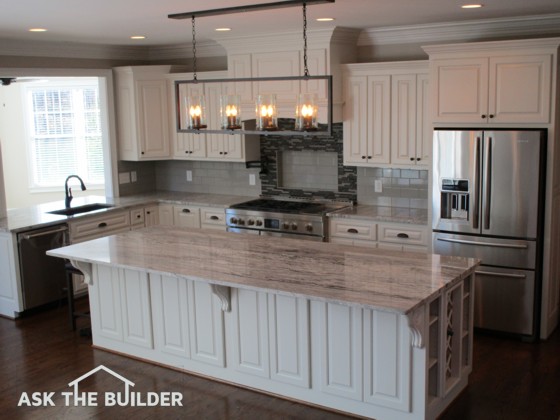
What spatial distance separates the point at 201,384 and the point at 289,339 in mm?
791

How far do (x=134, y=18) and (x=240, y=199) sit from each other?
2753mm

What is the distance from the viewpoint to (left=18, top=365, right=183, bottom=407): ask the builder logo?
443 cm

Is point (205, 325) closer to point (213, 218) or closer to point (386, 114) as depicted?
point (213, 218)

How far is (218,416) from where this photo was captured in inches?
166

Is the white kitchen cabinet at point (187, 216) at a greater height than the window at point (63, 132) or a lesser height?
lesser

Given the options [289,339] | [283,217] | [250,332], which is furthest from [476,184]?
[250,332]

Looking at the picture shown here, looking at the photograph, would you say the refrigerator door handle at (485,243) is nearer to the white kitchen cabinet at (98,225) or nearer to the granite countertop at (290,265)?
the granite countertop at (290,265)

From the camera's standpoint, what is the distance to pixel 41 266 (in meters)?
6.34

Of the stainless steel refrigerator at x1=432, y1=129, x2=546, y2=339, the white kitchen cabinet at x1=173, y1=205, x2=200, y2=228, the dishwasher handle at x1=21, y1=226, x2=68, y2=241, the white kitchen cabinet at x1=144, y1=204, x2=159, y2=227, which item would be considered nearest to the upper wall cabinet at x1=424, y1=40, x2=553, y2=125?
the stainless steel refrigerator at x1=432, y1=129, x2=546, y2=339

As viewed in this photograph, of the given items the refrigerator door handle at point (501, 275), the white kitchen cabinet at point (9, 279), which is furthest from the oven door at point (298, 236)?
the white kitchen cabinet at point (9, 279)

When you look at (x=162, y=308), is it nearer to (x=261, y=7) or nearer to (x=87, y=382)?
(x=87, y=382)

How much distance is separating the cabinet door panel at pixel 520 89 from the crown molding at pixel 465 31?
1.78ft

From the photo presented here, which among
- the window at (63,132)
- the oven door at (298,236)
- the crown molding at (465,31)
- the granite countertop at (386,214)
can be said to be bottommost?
the oven door at (298,236)

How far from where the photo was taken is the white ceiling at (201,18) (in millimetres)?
4367
